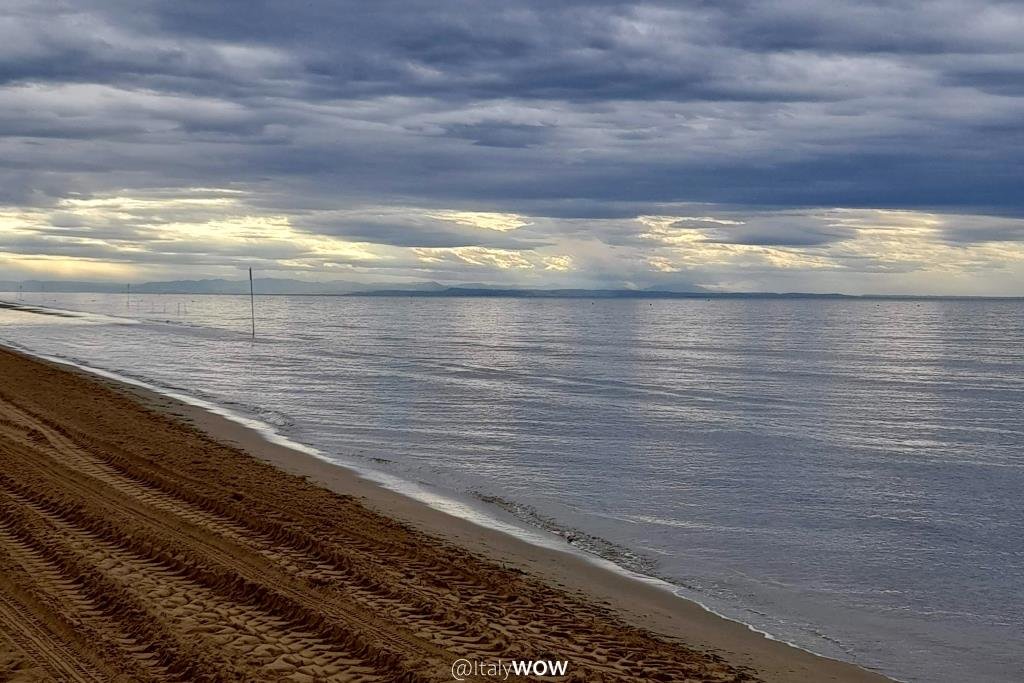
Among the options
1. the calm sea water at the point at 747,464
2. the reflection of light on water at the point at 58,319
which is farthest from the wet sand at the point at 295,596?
the reflection of light on water at the point at 58,319

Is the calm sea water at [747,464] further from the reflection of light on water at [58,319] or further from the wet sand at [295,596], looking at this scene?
the reflection of light on water at [58,319]

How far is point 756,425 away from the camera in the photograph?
2656 centimetres

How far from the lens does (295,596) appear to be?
357 inches

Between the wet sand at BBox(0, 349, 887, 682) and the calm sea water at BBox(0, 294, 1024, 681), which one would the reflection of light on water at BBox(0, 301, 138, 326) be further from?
the wet sand at BBox(0, 349, 887, 682)

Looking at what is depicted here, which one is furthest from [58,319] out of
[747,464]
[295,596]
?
[295,596]

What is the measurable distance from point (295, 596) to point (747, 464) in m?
13.1

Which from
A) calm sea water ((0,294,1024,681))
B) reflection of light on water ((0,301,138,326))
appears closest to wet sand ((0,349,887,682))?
calm sea water ((0,294,1024,681))

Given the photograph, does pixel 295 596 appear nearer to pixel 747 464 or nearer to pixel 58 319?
pixel 747 464

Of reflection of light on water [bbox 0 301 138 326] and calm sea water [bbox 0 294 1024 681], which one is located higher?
calm sea water [bbox 0 294 1024 681]

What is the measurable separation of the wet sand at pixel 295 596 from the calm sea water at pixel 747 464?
4.76 ft

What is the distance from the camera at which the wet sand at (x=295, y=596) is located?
25.1 feet

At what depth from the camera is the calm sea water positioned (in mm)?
11047

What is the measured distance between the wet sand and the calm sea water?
1451 mm

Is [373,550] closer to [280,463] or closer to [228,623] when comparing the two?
[228,623]
